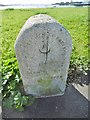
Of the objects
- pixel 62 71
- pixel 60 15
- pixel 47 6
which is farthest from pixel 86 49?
pixel 47 6

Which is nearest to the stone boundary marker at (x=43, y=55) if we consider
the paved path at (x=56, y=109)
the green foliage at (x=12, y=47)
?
the paved path at (x=56, y=109)

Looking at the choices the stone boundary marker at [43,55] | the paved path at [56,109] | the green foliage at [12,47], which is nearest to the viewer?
the stone boundary marker at [43,55]

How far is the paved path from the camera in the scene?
136 inches

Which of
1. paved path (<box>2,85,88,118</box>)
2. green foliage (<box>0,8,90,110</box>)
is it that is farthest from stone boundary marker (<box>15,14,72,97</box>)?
green foliage (<box>0,8,90,110</box>)

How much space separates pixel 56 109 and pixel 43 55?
0.73 m

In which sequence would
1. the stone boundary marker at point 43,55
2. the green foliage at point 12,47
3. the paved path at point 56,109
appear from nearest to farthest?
1. the stone boundary marker at point 43,55
2. the paved path at point 56,109
3. the green foliage at point 12,47

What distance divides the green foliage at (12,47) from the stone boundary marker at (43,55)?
0.24 metres

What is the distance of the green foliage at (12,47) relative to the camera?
357 centimetres

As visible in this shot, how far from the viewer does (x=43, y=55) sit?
343 centimetres

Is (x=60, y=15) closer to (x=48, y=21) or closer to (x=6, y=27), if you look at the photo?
(x=6, y=27)

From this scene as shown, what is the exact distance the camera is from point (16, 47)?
11.1 ft

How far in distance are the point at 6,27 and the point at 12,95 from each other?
15.7 ft

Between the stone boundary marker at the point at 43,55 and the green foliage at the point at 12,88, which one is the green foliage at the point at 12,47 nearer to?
the green foliage at the point at 12,88

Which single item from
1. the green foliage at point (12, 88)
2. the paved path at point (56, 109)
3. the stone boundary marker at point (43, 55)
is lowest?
the paved path at point (56, 109)
